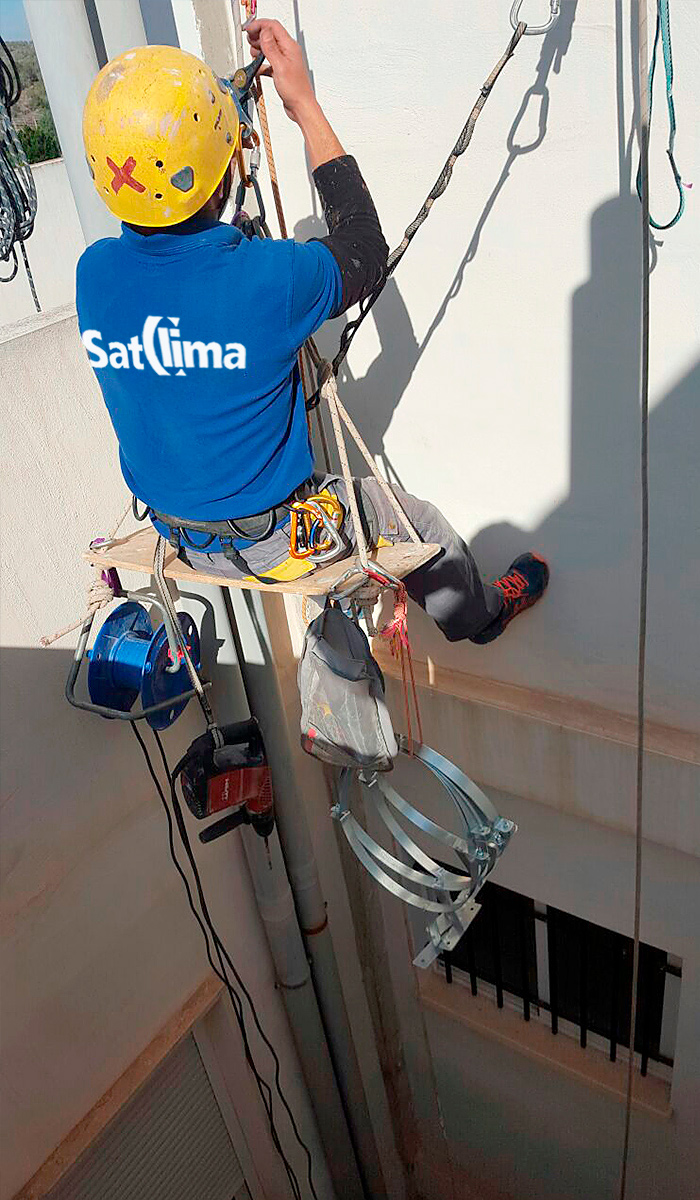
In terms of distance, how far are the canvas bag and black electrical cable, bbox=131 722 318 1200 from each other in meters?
1.12

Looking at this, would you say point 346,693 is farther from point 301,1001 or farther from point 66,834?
point 301,1001

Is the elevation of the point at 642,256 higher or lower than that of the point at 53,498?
higher

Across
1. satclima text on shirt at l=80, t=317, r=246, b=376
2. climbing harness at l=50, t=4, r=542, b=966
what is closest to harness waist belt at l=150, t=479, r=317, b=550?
climbing harness at l=50, t=4, r=542, b=966

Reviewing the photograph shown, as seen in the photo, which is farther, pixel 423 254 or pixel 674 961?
pixel 674 961

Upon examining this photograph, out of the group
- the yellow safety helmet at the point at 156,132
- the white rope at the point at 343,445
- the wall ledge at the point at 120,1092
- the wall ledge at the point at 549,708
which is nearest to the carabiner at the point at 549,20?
the yellow safety helmet at the point at 156,132

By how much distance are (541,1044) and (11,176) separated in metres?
4.39

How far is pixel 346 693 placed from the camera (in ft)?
7.14

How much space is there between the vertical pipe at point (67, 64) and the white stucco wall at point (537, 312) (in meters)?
0.66

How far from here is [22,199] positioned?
3.77 metres

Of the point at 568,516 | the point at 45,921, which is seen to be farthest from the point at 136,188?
the point at 45,921

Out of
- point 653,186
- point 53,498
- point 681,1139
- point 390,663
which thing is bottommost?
point 681,1139

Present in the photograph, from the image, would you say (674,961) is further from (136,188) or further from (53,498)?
(136,188)

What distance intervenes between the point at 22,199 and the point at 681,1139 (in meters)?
4.80

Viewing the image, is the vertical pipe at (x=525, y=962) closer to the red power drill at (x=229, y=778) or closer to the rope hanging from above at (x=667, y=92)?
A: the red power drill at (x=229, y=778)
